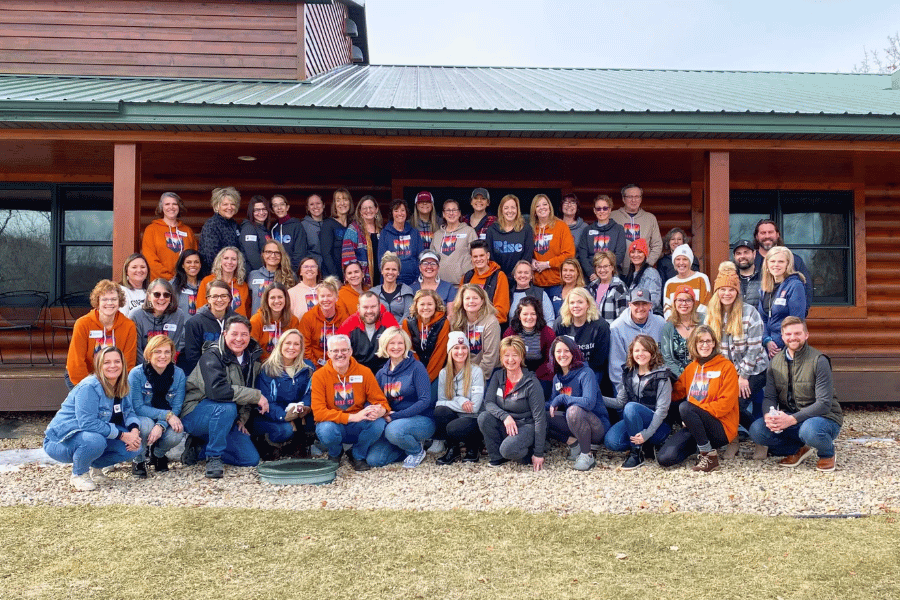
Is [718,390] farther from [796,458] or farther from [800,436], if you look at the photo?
[796,458]

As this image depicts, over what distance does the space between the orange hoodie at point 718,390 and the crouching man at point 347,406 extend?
228 cm

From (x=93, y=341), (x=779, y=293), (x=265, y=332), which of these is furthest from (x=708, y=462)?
(x=93, y=341)

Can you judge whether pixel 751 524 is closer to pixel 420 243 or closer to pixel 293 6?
pixel 420 243

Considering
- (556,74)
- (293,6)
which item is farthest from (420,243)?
(556,74)

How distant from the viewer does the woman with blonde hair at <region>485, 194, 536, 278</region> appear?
6.44 meters

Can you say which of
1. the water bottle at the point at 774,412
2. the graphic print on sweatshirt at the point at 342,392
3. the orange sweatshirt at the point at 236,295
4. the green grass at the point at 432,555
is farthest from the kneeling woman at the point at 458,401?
the water bottle at the point at 774,412

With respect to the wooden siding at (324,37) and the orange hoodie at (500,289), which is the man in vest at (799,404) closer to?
the orange hoodie at (500,289)

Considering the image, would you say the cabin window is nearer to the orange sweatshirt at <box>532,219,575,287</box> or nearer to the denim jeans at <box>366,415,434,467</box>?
the orange sweatshirt at <box>532,219,575,287</box>

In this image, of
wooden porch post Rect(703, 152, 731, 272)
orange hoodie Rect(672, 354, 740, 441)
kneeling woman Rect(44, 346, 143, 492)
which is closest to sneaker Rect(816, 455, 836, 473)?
orange hoodie Rect(672, 354, 740, 441)

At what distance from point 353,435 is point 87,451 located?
1.77 m

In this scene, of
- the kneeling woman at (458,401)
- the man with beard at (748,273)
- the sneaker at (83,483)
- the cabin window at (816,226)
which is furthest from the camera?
the cabin window at (816,226)

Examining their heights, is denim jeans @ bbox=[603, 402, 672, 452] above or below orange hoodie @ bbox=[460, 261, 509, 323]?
below

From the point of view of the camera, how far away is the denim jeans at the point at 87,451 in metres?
4.69

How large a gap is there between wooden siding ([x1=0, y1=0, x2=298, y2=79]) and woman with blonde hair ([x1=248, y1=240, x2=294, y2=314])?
4.04m
